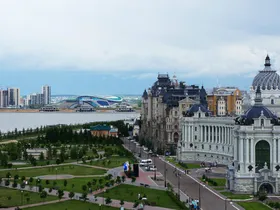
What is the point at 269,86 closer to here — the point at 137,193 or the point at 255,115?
the point at 255,115

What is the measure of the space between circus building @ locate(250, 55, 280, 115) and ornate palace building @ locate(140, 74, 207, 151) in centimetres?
1125

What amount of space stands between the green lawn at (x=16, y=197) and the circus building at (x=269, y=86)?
4457 cm

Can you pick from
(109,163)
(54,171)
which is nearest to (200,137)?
(109,163)

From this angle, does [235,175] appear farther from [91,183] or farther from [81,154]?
[81,154]

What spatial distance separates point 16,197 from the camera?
56.8m

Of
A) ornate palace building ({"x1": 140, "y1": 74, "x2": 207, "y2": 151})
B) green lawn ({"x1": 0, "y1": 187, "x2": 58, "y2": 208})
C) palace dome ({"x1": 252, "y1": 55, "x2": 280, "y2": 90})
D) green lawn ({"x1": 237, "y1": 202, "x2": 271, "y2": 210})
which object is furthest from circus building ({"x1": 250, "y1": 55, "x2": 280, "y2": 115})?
green lawn ({"x1": 0, "y1": 187, "x2": 58, "y2": 208})

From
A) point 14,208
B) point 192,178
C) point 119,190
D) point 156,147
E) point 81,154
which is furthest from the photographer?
point 156,147

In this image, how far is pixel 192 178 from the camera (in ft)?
237

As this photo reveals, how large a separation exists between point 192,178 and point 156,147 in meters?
39.0

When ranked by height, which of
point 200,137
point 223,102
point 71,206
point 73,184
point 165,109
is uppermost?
point 223,102

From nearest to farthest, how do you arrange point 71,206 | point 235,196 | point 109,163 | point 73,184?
point 71,206 < point 235,196 < point 73,184 < point 109,163

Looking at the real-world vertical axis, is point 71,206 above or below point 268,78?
below

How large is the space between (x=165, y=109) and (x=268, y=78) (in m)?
24.8

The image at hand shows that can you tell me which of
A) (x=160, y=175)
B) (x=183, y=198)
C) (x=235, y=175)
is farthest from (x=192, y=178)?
(x=183, y=198)
